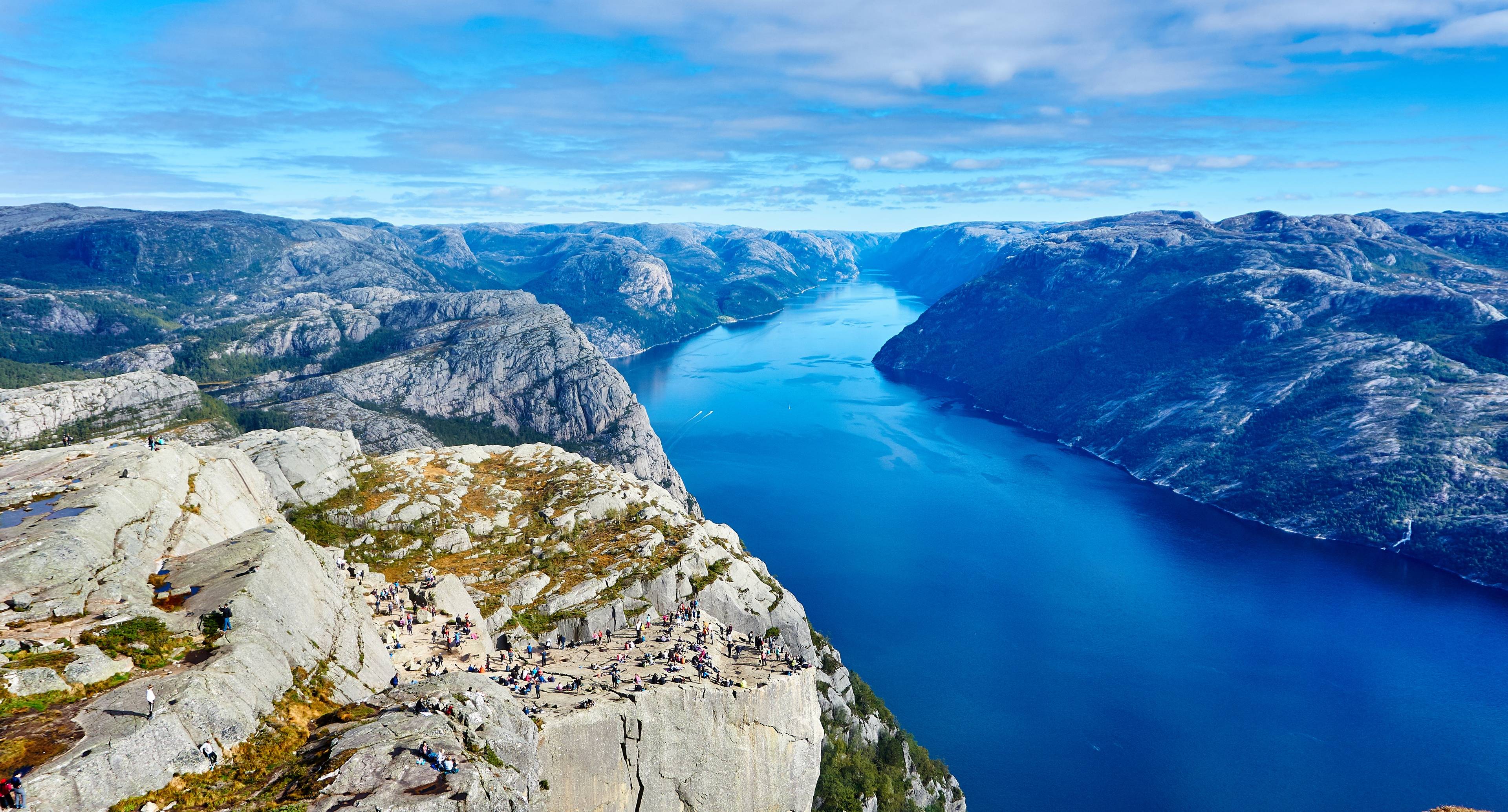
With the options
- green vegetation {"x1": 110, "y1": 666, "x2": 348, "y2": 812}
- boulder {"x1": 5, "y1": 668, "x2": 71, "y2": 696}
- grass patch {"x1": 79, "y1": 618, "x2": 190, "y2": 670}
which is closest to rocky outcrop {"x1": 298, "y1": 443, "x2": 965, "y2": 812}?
green vegetation {"x1": 110, "y1": 666, "x2": 348, "y2": 812}

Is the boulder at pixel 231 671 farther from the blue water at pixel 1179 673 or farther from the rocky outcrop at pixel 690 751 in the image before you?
the blue water at pixel 1179 673

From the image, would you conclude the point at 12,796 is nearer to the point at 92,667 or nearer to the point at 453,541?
the point at 92,667

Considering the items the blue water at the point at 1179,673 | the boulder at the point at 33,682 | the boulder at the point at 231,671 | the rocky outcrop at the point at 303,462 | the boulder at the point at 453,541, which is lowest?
the blue water at the point at 1179,673

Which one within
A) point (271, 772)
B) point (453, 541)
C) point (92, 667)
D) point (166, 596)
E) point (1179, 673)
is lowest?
point (1179, 673)

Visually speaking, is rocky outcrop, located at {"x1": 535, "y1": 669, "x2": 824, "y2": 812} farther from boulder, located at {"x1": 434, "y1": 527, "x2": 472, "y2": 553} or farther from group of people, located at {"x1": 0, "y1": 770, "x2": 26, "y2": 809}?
boulder, located at {"x1": 434, "y1": 527, "x2": 472, "y2": 553}

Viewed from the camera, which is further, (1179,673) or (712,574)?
(1179,673)

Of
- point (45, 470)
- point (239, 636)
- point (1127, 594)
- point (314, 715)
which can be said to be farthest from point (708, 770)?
point (1127, 594)

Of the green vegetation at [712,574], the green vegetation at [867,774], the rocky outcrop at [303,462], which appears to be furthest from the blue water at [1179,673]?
the rocky outcrop at [303,462]

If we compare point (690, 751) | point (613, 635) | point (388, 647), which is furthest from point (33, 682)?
point (613, 635)
